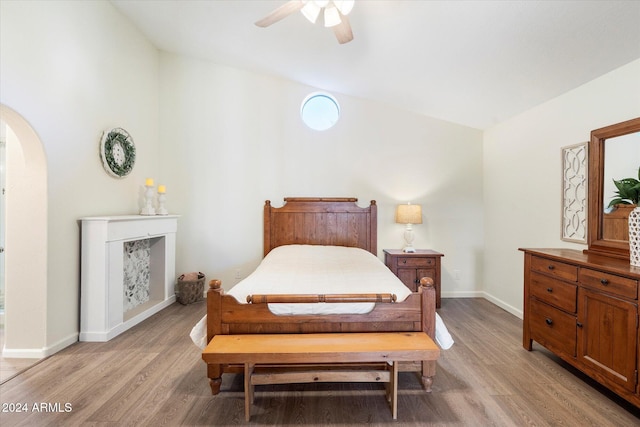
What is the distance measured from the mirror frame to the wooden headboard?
2.11 m

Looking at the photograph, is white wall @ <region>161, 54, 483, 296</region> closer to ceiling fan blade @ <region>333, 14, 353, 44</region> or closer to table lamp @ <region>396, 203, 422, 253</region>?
table lamp @ <region>396, 203, 422, 253</region>

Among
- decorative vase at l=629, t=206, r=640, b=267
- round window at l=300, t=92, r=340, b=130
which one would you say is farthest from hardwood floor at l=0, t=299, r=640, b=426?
round window at l=300, t=92, r=340, b=130

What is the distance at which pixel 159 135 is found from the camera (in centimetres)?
398

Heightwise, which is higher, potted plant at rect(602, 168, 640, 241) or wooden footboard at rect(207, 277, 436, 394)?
potted plant at rect(602, 168, 640, 241)

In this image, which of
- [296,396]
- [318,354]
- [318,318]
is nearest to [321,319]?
[318,318]

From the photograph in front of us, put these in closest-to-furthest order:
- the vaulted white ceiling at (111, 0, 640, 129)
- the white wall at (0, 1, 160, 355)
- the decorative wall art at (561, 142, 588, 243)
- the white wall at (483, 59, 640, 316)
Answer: the vaulted white ceiling at (111, 0, 640, 129), the white wall at (0, 1, 160, 355), the white wall at (483, 59, 640, 316), the decorative wall art at (561, 142, 588, 243)

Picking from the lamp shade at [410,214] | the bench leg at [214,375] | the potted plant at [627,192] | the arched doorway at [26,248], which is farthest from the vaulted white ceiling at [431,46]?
the bench leg at [214,375]

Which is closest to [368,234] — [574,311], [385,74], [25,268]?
[385,74]

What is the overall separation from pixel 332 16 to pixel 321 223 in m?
2.42

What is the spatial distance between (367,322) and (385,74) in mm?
2644

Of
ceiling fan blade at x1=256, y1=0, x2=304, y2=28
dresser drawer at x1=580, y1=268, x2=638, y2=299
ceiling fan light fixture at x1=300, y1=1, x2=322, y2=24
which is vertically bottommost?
dresser drawer at x1=580, y1=268, x2=638, y2=299

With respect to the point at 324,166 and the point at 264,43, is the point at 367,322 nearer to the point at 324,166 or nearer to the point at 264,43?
the point at 324,166

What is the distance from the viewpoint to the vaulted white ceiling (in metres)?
2.02

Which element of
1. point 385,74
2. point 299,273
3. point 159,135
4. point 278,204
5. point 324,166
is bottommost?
point 299,273
